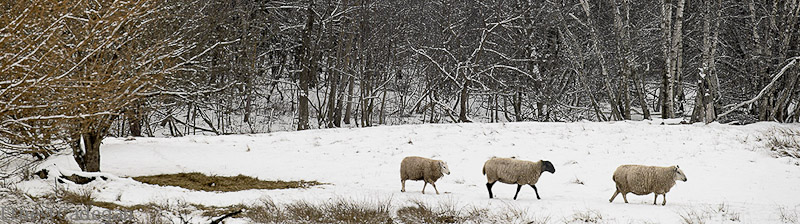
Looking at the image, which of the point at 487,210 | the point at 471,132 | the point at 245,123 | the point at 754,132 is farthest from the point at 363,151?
the point at 245,123

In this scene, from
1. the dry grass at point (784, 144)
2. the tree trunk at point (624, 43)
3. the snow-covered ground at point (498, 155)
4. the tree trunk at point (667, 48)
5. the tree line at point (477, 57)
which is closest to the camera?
the snow-covered ground at point (498, 155)

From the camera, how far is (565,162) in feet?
46.0

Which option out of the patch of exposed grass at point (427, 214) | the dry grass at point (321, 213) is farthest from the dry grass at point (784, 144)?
the dry grass at point (321, 213)

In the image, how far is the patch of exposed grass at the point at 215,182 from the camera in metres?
11.7

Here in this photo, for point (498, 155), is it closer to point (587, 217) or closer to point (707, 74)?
point (587, 217)

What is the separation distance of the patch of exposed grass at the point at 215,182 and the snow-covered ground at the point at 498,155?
66cm

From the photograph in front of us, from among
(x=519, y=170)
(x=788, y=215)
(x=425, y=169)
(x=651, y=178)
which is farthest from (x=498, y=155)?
(x=788, y=215)

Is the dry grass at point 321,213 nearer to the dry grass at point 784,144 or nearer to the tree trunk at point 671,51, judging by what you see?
the dry grass at point 784,144

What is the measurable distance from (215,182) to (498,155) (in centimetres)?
720

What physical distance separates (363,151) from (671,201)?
9160 mm

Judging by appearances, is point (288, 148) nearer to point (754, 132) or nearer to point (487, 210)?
point (487, 210)

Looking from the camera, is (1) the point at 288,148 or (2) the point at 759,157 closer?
(2) the point at 759,157

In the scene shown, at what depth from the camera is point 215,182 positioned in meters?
12.3

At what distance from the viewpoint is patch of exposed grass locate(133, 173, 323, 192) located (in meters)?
11.7
